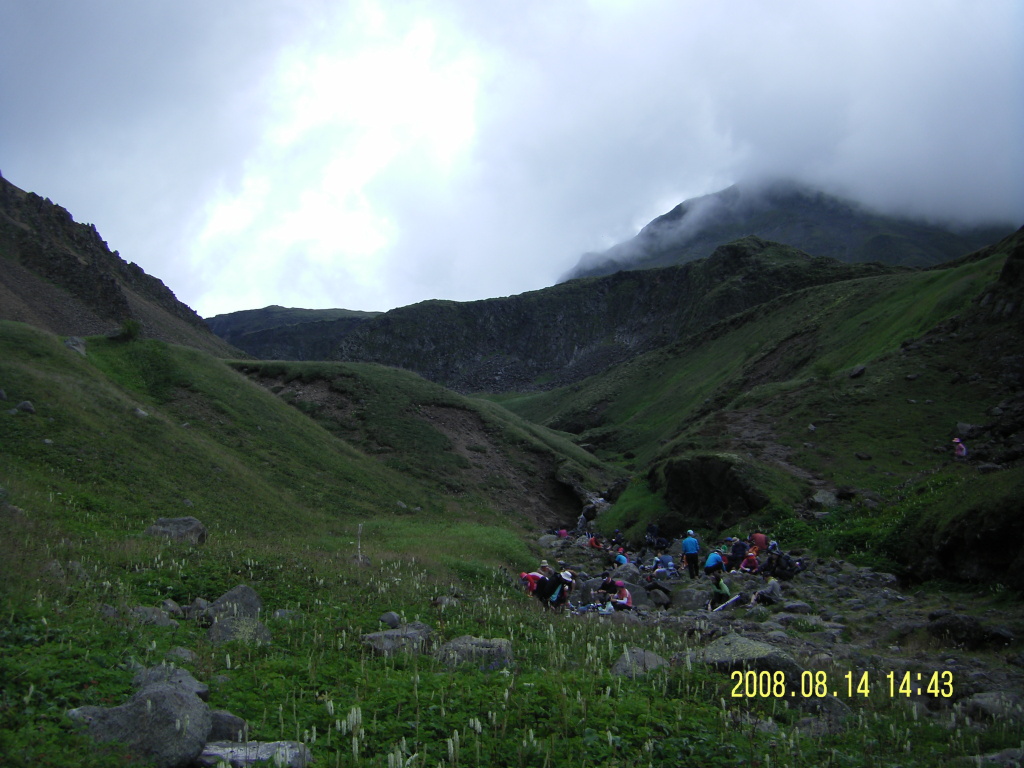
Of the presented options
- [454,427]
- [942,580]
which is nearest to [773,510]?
[942,580]

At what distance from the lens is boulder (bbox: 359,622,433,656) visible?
9.37 metres

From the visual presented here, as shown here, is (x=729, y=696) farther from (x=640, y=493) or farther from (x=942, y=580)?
(x=640, y=493)

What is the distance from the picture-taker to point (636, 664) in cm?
905

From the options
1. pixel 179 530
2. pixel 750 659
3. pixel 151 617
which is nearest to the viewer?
pixel 750 659

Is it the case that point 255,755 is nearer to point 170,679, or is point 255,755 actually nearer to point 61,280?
point 170,679

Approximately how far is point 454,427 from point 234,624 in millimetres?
41901

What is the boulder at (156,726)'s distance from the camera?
17.1 feet

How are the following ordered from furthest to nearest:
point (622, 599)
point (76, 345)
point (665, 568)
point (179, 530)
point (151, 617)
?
1. point (76, 345)
2. point (665, 568)
3. point (622, 599)
4. point (179, 530)
5. point (151, 617)

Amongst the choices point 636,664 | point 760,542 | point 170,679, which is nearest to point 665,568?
point 760,542

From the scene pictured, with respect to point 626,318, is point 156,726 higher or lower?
lower

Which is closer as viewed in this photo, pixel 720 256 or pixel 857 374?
pixel 857 374

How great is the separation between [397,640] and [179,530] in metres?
10.8

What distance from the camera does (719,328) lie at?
328 ft
